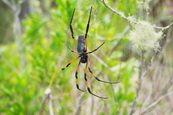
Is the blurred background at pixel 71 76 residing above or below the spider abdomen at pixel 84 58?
above

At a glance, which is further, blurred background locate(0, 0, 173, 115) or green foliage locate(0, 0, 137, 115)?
green foliage locate(0, 0, 137, 115)

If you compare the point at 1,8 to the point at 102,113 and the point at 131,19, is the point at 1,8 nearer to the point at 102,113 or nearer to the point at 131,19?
the point at 102,113

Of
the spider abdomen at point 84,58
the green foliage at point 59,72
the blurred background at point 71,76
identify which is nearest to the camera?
the spider abdomen at point 84,58

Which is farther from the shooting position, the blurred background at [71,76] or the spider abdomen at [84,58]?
the blurred background at [71,76]

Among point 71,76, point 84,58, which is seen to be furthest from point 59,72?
point 84,58

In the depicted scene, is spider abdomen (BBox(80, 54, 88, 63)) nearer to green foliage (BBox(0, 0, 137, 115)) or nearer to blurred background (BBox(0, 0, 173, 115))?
blurred background (BBox(0, 0, 173, 115))

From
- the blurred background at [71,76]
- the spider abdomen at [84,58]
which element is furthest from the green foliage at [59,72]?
the spider abdomen at [84,58]

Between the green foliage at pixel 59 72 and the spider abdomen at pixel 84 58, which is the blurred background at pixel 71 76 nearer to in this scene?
the green foliage at pixel 59 72

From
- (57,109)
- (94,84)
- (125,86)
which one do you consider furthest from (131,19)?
(57,109)

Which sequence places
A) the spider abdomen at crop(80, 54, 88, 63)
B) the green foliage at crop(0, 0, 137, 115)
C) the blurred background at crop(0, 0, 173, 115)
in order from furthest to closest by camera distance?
the green foliage at crop(0, 0, 137, 115), the blurred background at crop(0, 0, 173, 115), the spider abdomen at crop(80, 54, 88, 63)

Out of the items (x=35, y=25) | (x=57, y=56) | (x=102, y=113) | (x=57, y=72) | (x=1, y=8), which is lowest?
(x=102, y=113)

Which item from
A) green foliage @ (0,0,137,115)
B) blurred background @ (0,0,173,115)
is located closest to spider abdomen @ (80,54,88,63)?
blurred background @ (0,0,173,115)
